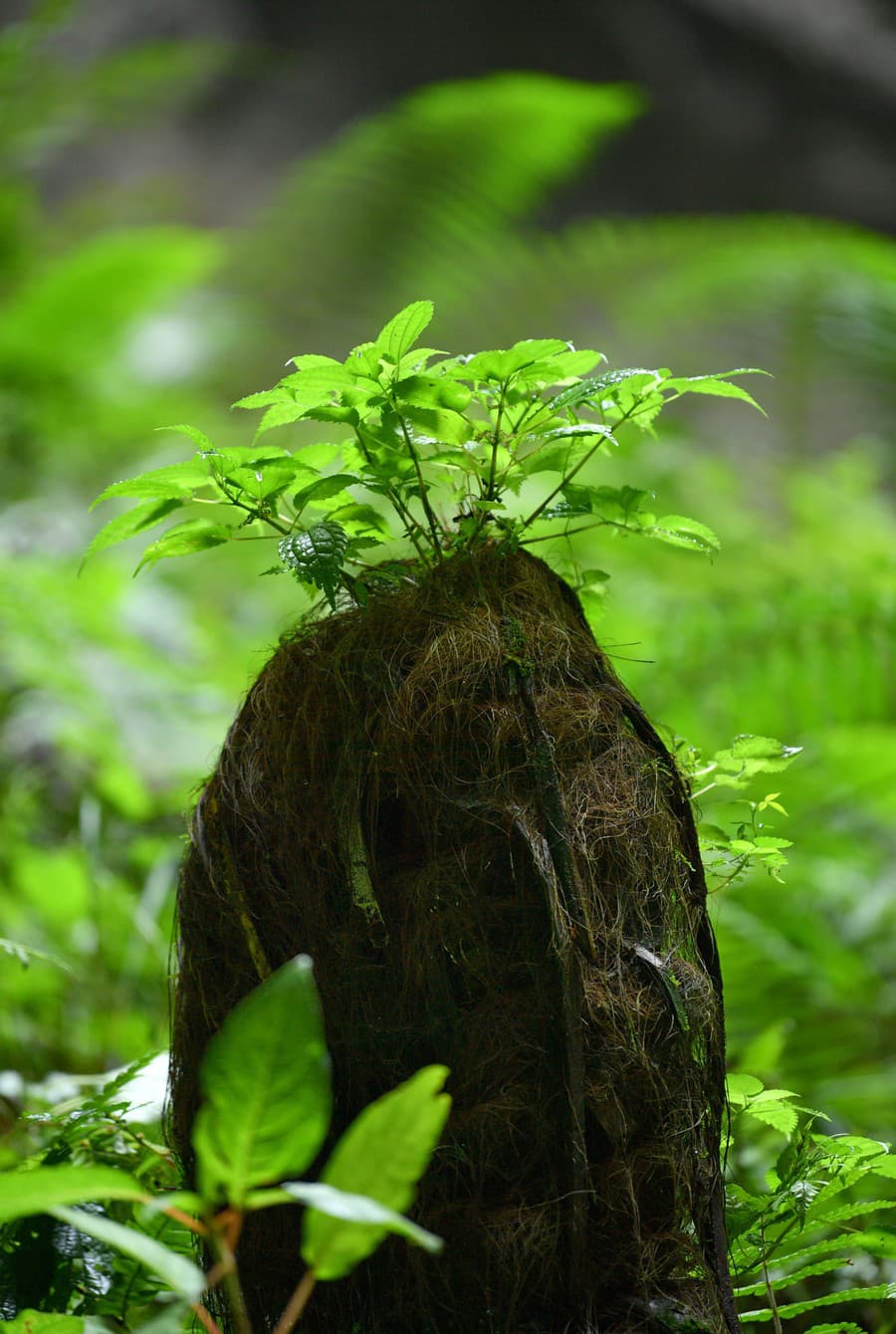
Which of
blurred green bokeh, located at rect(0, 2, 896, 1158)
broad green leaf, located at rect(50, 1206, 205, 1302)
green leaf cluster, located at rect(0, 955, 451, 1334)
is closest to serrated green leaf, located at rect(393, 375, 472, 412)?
→ blurred green bokeh, located at rect(0, 2, 896, 1158)

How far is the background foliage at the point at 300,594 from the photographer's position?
6.29 ft

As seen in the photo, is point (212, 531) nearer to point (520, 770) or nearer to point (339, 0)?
point (520, 770)

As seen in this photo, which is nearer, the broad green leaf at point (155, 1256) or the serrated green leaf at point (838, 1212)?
the broad green leaf at point (155, 1256)

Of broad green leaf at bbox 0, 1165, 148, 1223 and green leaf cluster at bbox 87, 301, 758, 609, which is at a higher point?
green leaf cluster at bbox 87, 301, 758, 609

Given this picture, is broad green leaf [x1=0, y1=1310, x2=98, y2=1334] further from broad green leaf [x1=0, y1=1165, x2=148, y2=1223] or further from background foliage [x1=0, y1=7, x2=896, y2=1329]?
background foliage [x1=0, y1=7, x2=896, y2=1329]

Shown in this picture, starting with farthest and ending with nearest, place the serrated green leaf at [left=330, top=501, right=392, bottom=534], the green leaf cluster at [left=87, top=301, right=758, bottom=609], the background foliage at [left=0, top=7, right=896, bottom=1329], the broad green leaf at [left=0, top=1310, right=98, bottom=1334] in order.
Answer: the background foliage at [left=0, top=7, right=896, bottom=1329] < the serrated green leaf at [left=330, top=501, right=392, bottom=534] < the green leaf cluster at [left=87, top=301, right=758, bottom=609] < the broad green leaf at [left=0, top=1310, right=98, bottom=1334]

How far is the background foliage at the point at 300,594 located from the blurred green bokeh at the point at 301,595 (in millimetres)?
10

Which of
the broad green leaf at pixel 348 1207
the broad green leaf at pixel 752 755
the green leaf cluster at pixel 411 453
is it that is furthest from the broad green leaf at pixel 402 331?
the broad green leaf at pixel 348 1207

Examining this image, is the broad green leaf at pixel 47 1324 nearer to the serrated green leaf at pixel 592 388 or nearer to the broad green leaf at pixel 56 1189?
the broad green leaf at pixel 56 1189

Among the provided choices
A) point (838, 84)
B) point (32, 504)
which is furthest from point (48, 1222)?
point (838, 84)

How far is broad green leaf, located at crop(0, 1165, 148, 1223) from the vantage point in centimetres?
44

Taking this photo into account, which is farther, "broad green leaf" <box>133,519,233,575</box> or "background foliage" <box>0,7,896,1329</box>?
"background foliage" <box>0,7,896,1329</box>

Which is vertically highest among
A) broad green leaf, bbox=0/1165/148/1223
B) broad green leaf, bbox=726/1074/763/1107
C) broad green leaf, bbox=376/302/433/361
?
broad green leaf, bbox=376/302/433/361

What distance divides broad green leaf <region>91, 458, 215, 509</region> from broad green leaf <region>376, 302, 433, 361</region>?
0.48 ft
